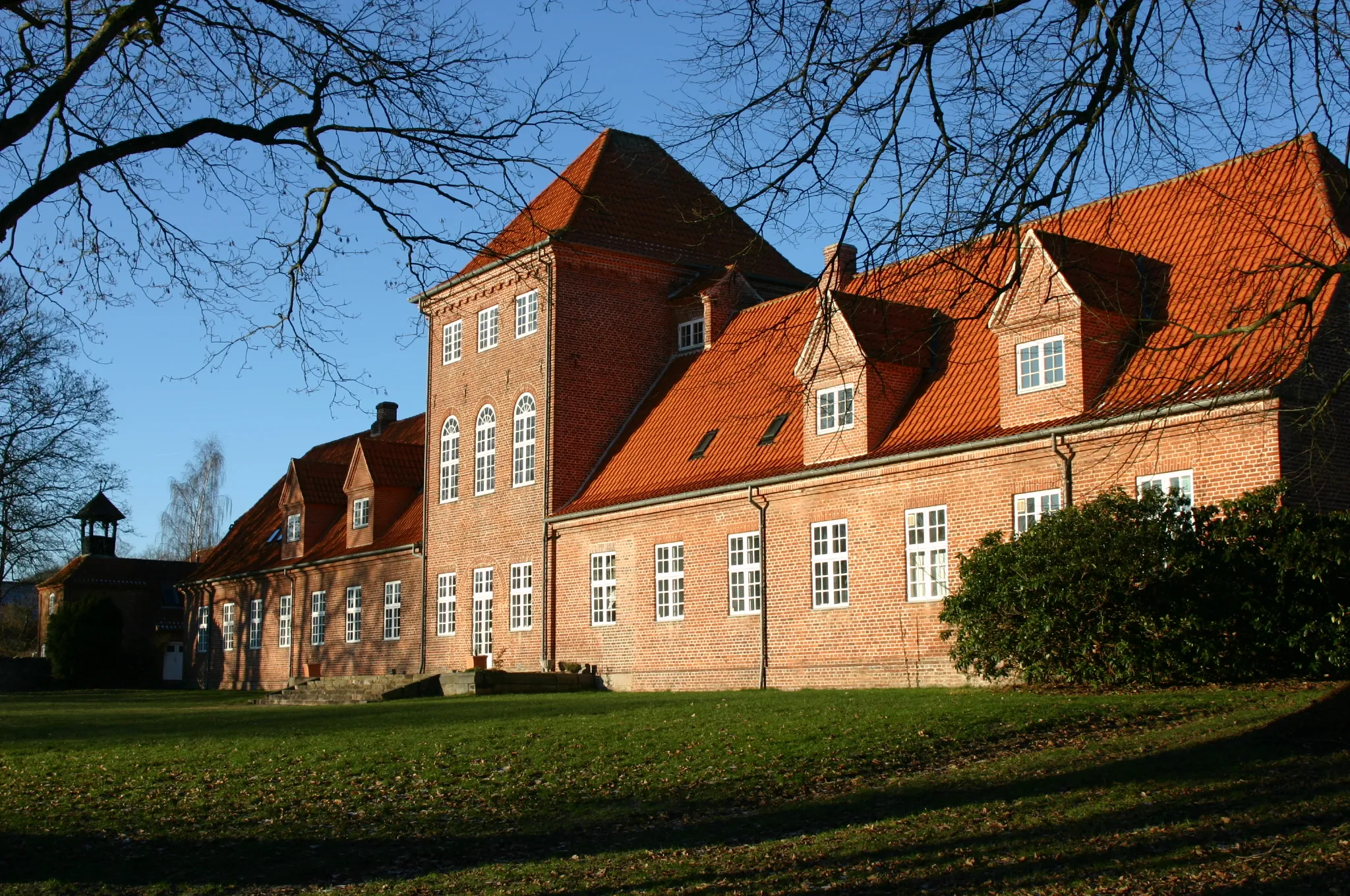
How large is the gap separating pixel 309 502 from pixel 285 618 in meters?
4.03

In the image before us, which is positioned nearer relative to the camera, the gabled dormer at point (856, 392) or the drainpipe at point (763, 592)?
the gabled dormer at point (856, 392)

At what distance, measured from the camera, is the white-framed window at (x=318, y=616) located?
44594 mm

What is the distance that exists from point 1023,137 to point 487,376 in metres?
27.7

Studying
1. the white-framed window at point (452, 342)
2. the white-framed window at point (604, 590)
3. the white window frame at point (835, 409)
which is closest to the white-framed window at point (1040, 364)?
the white window frame at point (835, 409)

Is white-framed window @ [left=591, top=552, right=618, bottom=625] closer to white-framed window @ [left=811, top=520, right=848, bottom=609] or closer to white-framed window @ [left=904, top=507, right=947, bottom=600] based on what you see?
white-framed window @ [left=811, top=520, right=848, bottom=609]

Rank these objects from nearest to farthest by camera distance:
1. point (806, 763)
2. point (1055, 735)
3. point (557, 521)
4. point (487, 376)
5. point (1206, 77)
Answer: point (1206, 77), point (806, 763), point (1055, 735), point (557, 521), point (487, 376)

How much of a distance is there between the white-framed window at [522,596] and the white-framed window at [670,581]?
4.84 m

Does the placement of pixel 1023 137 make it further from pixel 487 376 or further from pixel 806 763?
pixel 487 376

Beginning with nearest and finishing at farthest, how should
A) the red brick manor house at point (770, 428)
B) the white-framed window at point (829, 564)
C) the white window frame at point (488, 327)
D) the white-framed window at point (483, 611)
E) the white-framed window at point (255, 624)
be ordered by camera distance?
the red brick manor house at point (770, 428)
the white-framed window at point (829, 564)
the white-framed window at point (483, 611)
the white window frame at point (488, 327)
the white-framed window at point (255, 624)

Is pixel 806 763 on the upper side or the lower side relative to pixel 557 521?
lower

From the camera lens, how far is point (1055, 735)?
1480cm

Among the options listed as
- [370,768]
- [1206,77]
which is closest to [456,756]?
[370,768]

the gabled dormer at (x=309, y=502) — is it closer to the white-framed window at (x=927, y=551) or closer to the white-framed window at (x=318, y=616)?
the white-framed window at (x=318, y=616)

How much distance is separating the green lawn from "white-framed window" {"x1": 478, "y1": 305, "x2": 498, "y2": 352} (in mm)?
18623
